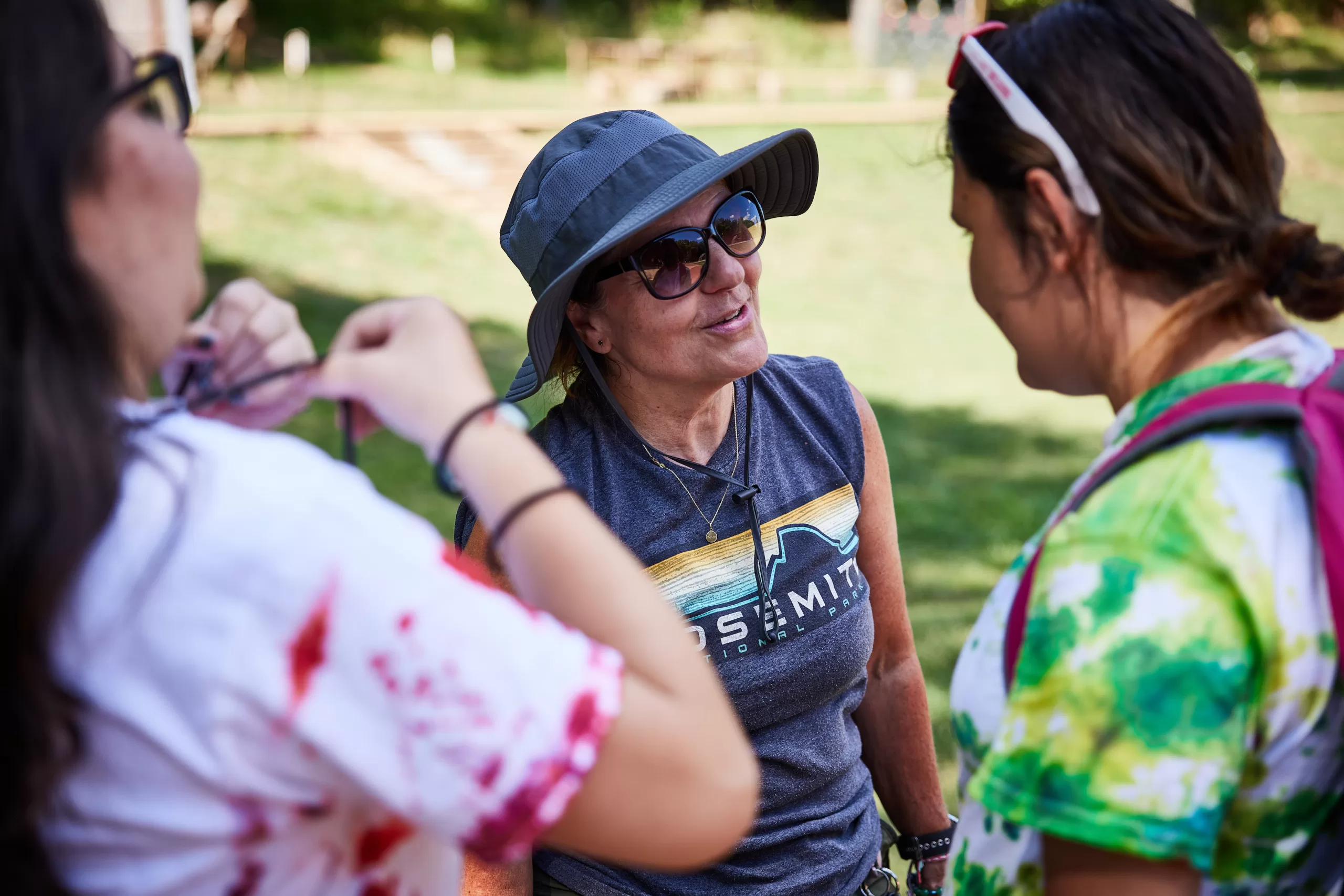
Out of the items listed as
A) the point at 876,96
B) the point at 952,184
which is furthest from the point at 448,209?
the point at 952,184

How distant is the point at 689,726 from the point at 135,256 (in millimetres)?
654

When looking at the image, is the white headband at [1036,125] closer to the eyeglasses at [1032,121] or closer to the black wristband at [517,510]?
the eyeglasses at [1032,121]

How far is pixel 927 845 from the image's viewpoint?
2393 millimetres

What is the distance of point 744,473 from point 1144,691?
4.01ft

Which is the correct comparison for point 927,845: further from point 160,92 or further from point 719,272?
point 160,92

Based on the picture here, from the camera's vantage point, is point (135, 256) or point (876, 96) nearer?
point (135, 256)

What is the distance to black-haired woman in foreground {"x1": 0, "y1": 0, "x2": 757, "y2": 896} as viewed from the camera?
93 centimetres

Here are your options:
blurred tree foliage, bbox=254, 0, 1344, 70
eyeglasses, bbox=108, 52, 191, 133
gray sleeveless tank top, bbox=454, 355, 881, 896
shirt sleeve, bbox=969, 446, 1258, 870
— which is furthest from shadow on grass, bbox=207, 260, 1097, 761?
blurred tree foliage, bbox=254, 0, 1344, 70

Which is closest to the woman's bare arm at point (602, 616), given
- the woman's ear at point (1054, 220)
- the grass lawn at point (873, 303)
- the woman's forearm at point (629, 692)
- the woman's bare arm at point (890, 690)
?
the woman's forearm at point (629, 692)

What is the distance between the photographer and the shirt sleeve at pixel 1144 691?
1.10m

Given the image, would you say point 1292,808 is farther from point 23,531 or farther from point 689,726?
point 23,531

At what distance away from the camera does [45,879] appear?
96cm

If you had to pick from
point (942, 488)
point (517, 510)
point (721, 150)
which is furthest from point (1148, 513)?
point (721, 150)

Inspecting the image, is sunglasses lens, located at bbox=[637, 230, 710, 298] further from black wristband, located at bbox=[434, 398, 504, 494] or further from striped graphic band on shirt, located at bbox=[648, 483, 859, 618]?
black wristband, located at bbox=[434, 398, 504, 494]
